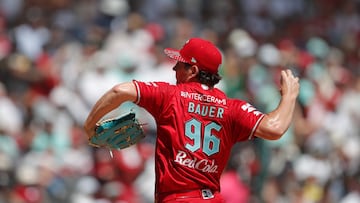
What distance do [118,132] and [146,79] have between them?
6913 mm

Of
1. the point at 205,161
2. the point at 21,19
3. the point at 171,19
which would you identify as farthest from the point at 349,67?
the point at 205,161

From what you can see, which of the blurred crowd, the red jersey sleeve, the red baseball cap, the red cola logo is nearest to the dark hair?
the red baseball cap

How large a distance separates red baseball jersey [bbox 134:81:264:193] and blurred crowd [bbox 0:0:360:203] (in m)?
5.32

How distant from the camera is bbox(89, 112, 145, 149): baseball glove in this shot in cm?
710

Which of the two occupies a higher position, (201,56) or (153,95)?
(201,56)

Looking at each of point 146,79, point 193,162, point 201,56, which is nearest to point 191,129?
point 193,162

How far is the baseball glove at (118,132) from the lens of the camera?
280 inches

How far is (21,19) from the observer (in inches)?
583

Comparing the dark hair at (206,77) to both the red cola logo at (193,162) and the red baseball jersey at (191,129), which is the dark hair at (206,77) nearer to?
the red baseball jersey at (191,129)

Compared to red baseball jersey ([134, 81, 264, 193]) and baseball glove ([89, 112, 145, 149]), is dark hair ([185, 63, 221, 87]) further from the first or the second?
baseball glove ([89, 112, 145, 149])

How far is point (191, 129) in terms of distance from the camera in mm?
6855

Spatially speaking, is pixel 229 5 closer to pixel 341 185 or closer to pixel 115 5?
pixel 115 5

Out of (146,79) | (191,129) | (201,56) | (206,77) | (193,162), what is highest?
(146,79)

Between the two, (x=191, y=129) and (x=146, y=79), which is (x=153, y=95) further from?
(x=146, y=79)
